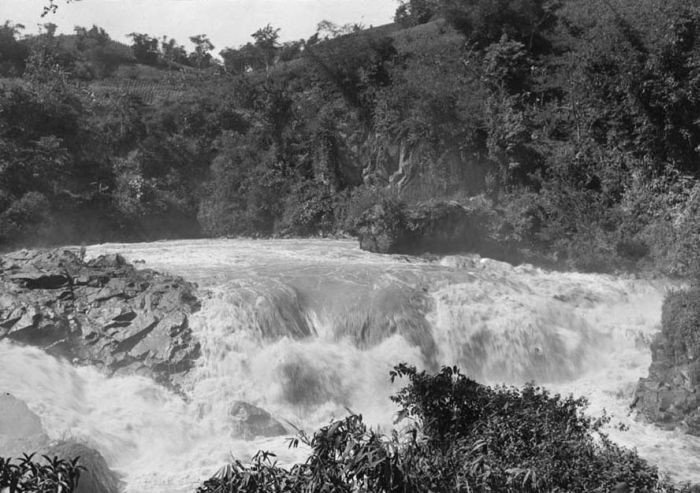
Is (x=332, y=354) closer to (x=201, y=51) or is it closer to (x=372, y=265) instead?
(x=372, y=265)

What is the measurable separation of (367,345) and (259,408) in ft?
8.91

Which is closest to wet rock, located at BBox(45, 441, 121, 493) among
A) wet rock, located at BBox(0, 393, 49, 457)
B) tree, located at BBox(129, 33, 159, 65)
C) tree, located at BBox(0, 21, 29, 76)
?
wet rock, located at BBox(0, 393, 49, 457)

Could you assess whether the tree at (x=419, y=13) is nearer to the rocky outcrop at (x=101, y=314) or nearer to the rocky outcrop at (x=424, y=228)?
the rocky outcrop at (x=424, y=228)

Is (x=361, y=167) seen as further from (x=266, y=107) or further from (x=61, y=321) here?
(x=61, y=321)

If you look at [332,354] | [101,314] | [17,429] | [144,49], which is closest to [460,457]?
[17,429]

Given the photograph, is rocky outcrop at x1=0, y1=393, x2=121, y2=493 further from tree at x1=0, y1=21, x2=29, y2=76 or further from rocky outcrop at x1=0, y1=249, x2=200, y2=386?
tree at x1=0, y1=21, x2=29, y2=76

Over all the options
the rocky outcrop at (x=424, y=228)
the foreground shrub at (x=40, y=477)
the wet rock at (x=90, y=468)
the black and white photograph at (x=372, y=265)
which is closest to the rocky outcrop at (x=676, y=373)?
the black and white photograph at (x=372, y=265)

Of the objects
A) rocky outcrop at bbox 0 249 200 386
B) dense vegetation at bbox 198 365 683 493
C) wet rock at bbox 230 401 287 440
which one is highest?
dense vegetation at bbox 198 365 683 493

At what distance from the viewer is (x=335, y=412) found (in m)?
11.5

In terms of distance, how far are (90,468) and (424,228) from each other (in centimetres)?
1292

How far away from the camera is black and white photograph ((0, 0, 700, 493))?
5.88m

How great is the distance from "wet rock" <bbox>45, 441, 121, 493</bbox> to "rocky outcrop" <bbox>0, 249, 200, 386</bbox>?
3.03 metres

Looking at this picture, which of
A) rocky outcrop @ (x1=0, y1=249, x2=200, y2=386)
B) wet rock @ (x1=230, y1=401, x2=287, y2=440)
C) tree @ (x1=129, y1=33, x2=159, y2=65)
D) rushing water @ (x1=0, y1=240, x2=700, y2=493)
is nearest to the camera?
rushing water @ (x1=0, y1=240, x2=700, y2=493)

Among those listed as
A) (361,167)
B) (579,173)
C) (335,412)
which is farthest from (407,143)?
(335,412)
